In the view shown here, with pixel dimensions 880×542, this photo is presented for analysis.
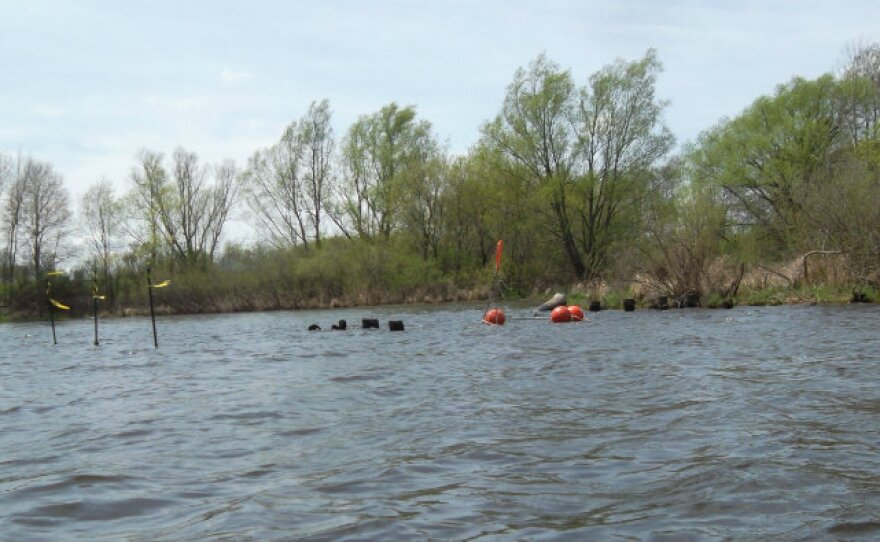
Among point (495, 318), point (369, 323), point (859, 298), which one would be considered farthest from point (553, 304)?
point (859, 298)

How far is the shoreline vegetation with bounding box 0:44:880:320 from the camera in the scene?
33.7m

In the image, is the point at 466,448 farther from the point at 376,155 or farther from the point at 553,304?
the point at 376,155

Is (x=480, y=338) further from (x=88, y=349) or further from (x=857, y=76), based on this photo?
(x=857, y=76)

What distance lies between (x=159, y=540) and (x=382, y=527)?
53.7 inches

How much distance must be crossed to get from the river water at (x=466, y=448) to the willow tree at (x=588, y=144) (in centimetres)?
2814

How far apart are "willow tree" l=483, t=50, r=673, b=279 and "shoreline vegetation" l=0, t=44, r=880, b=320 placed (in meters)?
0.09

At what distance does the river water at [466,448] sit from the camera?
4.73m

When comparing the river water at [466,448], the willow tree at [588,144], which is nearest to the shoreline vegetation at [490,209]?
the willow tree at [588,144]

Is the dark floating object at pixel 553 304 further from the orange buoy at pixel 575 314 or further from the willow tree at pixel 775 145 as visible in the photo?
the willow tree at pixel 775 145

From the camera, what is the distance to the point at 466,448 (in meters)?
6.81

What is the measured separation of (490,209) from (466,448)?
40546 millimetres

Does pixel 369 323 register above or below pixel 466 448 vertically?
above

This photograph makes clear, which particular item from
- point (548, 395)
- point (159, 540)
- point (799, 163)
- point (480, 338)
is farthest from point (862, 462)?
point (799, 163)

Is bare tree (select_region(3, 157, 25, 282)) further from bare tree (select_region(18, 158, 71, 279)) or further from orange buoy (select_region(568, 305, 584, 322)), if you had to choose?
orange buoy (select_region(568, 305, 584, 322))
